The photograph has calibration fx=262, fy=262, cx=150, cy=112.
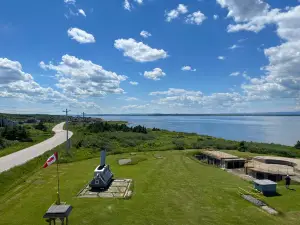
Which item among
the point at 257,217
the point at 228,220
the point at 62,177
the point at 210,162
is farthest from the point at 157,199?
the point at 210,162

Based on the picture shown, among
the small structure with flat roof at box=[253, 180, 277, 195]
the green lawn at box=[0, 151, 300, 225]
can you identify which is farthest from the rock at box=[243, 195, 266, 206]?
the small structure with flat roof at box=[253, 180, 277, 195]

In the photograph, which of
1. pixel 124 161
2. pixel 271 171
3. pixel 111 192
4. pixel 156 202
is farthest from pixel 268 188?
pixel 124 161

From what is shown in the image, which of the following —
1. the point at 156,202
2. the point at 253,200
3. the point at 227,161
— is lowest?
the point at 156,202

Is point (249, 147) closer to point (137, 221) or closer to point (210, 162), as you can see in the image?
point (210, 162)

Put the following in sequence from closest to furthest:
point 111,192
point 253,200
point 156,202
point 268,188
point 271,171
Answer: point 156,202
point 253,200
point 268,188
point 111,192
point 271,171

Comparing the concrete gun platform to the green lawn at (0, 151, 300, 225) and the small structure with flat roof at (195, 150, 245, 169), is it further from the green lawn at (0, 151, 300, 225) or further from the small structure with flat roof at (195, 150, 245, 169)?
the small structure with flat roof at (195, 150, 245, 169)

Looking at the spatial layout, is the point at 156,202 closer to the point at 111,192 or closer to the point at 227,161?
the point at 111,192
